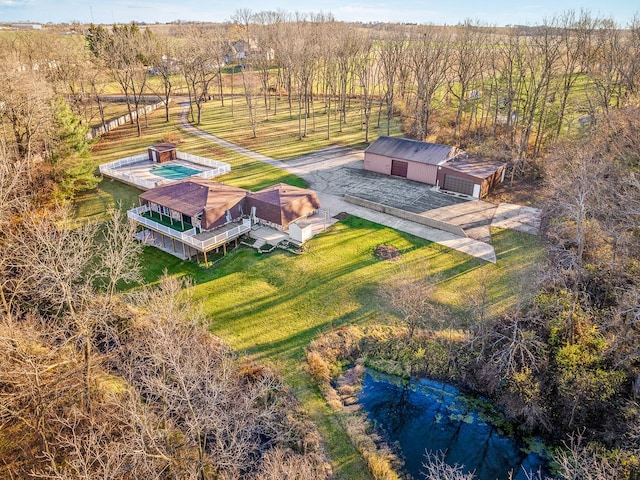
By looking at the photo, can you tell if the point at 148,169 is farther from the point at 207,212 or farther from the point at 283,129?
the point at 283,129

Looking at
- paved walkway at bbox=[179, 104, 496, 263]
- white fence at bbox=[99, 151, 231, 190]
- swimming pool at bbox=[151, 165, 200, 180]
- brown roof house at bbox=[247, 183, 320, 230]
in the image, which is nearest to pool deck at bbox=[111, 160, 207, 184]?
swimming pool at bbox=[151, 165, 200, 180]

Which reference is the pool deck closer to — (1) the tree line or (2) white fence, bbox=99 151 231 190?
(2) white fence, bbox=99 151 231 190

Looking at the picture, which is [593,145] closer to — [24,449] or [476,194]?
[476,194]

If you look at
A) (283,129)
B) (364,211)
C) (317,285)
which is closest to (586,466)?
(317,285)

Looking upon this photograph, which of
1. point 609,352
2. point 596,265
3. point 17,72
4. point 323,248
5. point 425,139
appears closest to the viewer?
point 609,352

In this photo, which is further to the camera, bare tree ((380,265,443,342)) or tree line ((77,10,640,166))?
tree line ((77,10,640,166))

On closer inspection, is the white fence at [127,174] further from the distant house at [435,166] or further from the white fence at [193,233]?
the distant house at [435,166]

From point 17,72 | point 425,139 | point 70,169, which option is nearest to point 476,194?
point 425,139

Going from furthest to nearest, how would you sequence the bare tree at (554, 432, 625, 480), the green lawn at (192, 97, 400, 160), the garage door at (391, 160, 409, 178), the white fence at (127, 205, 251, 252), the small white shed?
the green lawn at (192, 97, 400, 160)
the garage door at (391, 160, 409, 178)
the small white shed
the white fence at (127, 205, 251, 252)
the bare tree at (554, 432, 625, 480)
